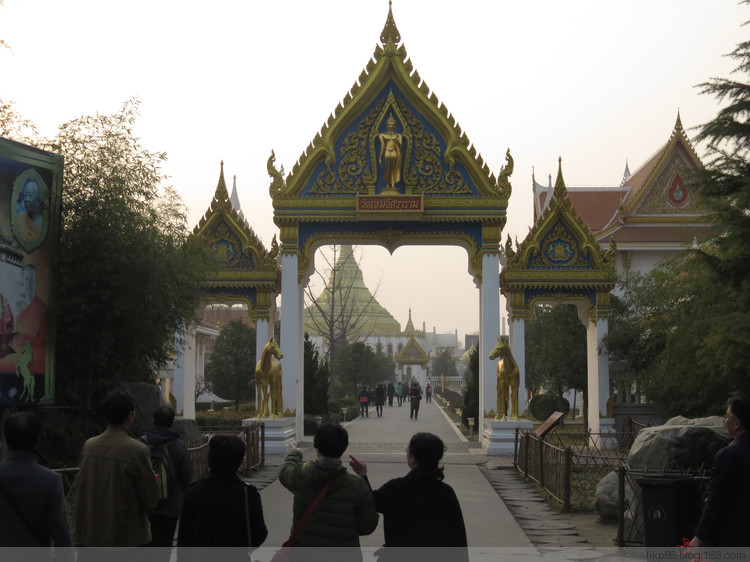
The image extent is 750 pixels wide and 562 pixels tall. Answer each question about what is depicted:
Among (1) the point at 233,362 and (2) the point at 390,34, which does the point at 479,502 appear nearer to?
(2) the point at 390,34

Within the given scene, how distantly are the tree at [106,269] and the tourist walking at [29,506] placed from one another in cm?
709

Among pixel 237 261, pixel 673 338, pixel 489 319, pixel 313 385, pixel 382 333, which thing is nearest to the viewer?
pixel 673 338

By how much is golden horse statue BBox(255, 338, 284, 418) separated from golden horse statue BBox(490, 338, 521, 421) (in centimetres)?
500

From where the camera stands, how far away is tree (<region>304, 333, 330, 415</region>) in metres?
31.6

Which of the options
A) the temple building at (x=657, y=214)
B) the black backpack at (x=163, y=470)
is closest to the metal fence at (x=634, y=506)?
the black backpack at (x=163, y=470)

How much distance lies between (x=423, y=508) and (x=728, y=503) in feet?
7.36

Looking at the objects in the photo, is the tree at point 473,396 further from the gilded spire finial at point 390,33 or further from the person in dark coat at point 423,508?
the person in dark coat at point 423,508

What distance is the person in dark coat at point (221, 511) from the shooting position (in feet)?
17.4

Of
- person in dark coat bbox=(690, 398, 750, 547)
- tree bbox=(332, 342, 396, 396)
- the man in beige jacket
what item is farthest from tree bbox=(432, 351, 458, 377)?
the man in beige jacket

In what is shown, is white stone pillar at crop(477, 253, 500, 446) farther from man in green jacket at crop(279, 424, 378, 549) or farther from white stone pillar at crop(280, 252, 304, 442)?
man in green jacket at crop(279, 424, 378, 549)

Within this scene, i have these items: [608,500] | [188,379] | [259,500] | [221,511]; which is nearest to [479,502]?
[608,500]

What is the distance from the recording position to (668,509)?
8.79 m

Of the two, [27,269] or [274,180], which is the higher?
[274,180]

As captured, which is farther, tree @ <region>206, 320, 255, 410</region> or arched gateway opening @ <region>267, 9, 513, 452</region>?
tree @ <region>206, 320, 255, 410</region>
